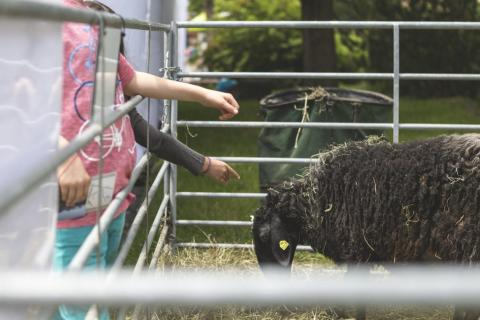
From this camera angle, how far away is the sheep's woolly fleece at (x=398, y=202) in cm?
363

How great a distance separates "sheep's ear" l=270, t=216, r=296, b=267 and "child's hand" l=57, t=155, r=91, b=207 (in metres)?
2.11

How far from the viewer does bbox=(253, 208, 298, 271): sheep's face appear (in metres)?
4.13

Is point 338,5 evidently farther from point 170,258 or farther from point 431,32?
point 170,258

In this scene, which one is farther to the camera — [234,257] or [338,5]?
[338,5]

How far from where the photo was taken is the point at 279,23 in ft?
15.8

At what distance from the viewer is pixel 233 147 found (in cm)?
962

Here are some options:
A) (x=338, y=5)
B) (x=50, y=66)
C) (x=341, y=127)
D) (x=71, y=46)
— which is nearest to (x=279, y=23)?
(x=341, y=127)

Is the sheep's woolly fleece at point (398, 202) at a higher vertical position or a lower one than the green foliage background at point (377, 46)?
lower

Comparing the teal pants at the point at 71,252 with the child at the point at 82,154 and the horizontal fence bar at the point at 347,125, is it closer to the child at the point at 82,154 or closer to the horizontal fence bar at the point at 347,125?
the child at the point at 82,154

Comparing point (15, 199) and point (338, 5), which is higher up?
point (338, 5)

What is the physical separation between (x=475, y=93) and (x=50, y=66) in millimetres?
15494

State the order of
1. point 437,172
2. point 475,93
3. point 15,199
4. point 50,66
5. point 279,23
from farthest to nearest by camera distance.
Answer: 1. point 475,93
2. point 279,23
3. point 437,172
4. point 50,66
5. point 15,199

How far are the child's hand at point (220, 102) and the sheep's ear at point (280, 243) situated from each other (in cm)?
105

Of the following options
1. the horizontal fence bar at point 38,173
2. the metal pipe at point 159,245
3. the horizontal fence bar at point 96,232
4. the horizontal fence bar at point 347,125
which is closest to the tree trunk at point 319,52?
the horizontal fence bar at point 347,125
